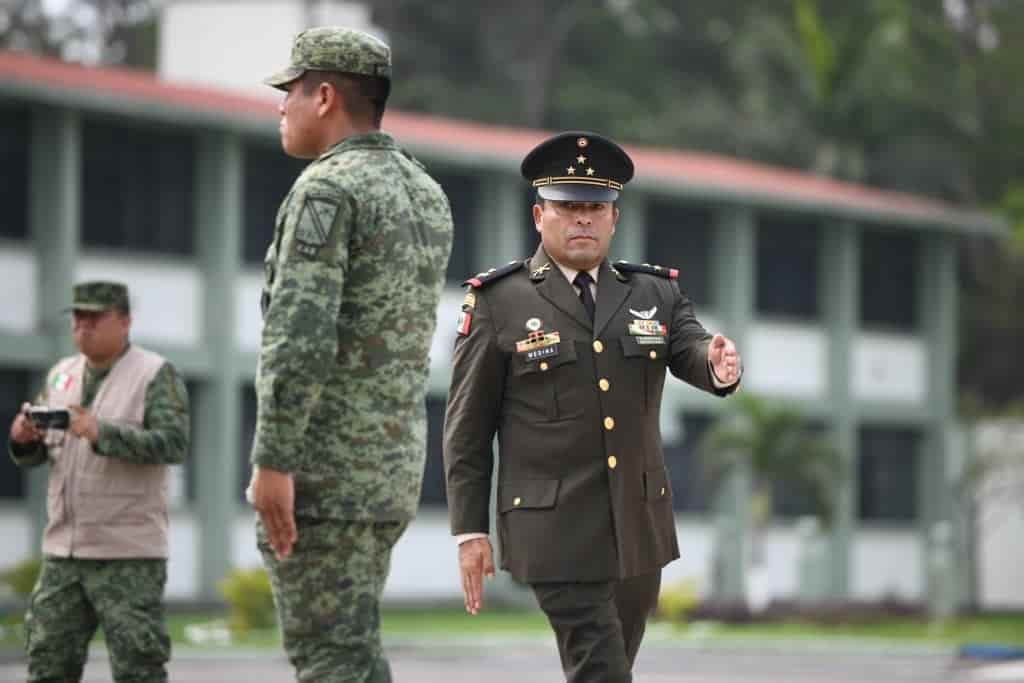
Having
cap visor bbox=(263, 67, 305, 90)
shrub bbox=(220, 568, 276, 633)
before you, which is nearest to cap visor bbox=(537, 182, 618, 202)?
cap visor bbox=(263, 67, 305, 90)

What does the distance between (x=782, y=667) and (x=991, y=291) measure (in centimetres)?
2601

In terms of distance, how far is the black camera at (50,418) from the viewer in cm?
905

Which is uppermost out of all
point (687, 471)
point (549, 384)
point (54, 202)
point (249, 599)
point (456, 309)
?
point (54, 202)

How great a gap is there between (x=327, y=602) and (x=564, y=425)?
1.18m

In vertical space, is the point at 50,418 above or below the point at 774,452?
above

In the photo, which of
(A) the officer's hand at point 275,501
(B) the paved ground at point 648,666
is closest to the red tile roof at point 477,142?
(B) the paved ground at point 648,666

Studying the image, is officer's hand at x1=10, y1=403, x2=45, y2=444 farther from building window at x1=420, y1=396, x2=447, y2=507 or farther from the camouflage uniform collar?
building window at x1=420, y1=396, x2=447, y2=507

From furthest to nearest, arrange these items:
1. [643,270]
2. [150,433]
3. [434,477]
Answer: [434,477] → [150,433] → [643,270]

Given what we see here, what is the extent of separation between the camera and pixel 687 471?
3694cm

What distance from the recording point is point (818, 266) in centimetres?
3962

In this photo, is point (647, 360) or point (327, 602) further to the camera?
point (647, 360)

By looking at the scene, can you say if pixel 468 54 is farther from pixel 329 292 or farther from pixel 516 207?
pixel 329 292

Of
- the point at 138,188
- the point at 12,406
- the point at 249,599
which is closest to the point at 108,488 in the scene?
the point at 249,599

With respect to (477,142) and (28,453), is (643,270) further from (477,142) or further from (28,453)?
(477,142)
